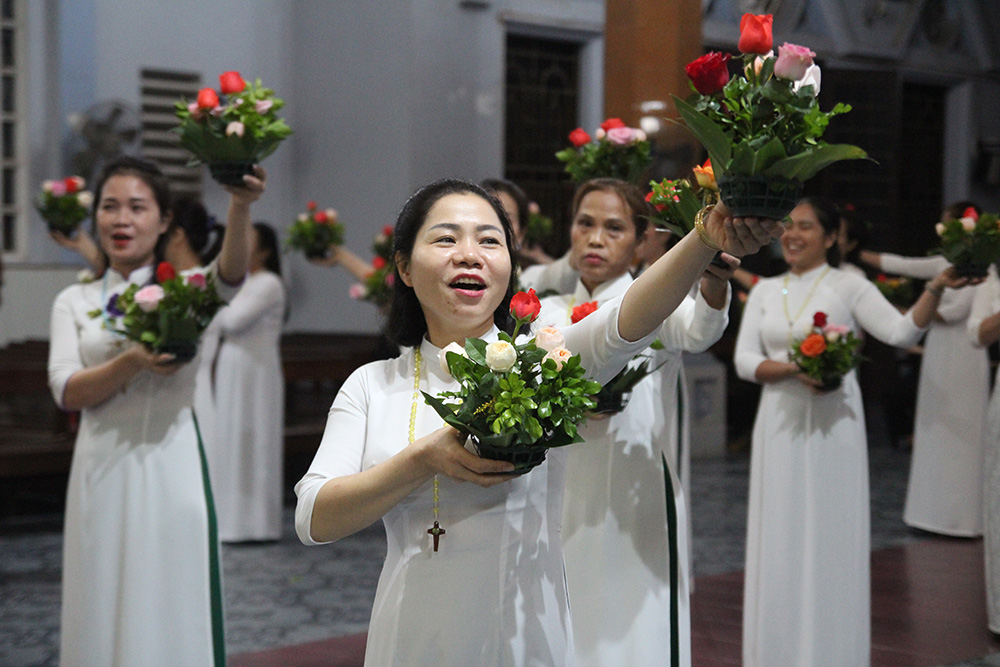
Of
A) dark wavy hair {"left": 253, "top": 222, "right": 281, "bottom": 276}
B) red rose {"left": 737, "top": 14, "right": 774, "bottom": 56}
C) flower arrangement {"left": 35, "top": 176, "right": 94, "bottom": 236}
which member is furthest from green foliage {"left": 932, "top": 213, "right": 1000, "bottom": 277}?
flower arrangement {"left": 35, "top": 176, "right": 94, "bottom": 236}

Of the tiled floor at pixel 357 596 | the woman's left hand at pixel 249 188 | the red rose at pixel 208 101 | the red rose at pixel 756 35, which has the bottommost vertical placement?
the tiled floor at pixel 357 596

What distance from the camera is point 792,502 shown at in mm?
4598

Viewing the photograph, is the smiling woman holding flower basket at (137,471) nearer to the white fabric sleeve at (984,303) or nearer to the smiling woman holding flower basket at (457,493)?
the smiling woman holding flower basket at (457,493)

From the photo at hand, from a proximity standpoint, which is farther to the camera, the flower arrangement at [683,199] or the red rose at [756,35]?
the flower arrangement at [683,199]

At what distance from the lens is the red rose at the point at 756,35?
199 cm

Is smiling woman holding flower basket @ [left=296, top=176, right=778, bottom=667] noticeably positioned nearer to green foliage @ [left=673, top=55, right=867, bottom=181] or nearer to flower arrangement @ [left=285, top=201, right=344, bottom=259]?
green foliage @ [left=673, top=55, right=867, bottom=181]

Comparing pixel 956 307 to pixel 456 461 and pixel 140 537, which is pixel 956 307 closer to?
pixel 140 537

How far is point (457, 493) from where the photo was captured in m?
2.19

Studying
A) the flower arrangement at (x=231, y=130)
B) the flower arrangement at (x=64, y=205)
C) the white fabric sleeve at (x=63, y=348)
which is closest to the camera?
the flower arrangement at (x=231, y=130)

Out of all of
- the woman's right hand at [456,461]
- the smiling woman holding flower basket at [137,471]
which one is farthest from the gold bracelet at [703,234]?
the smiling woman holding flower basket at [137,471]

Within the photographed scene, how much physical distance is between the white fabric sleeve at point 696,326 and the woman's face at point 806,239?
6.02 feet

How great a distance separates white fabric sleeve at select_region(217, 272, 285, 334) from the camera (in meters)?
7.05

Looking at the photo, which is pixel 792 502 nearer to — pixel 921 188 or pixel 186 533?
pixel 186 533

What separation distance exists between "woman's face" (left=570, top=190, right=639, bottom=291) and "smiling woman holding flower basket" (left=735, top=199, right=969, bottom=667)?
36.5 inches
